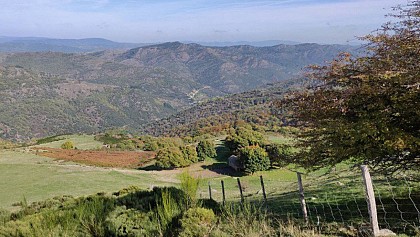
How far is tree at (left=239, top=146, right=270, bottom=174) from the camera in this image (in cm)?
3538

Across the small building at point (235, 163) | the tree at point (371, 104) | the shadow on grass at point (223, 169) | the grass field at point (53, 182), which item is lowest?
the shadow on grass at point (223, 169)

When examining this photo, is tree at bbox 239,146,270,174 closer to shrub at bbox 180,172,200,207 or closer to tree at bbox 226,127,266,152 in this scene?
tree at bbox 226,127,266,152

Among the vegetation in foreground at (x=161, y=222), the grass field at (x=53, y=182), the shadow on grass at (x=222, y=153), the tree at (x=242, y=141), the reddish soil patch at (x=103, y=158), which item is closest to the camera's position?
the vegetation in foreground at (x=161, y=222)

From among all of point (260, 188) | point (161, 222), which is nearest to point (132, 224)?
point (161, 222)

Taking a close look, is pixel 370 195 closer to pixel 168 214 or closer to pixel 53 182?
pixel 168 214

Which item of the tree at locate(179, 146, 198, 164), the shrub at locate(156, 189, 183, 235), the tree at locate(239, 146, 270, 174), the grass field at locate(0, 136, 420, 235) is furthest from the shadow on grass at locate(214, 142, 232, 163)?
the shrub at locate(156, 189, 183, 235)

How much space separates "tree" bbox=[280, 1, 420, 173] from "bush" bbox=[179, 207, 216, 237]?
2816mm

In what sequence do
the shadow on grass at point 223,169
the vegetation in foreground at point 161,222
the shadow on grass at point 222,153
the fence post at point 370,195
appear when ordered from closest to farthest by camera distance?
the fence post at point 370,195
the vegetation in foreground at point 161,222
the shadow on grass at point 223,169
the shadow on grass at point 222,153

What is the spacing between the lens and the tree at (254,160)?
3538cm

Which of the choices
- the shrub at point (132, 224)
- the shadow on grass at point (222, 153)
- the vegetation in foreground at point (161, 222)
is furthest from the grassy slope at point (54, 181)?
the shadow on grass at point (222, 153)

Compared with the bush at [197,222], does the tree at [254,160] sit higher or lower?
lower

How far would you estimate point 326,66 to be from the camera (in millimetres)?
8148

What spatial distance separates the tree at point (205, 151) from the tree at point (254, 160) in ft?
22.9

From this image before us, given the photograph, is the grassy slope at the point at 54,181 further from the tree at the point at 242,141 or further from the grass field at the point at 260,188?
the tree at the point at 242,141
